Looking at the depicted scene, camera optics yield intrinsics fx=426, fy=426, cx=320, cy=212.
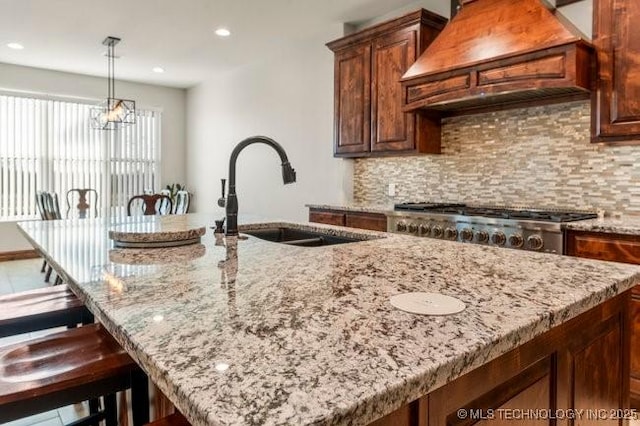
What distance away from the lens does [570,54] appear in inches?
95.5

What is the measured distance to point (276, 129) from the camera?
17.9ft

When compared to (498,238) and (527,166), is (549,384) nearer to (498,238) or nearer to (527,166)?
(498,238)

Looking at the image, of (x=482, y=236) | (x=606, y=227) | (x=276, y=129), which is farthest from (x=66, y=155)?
(x=606, y=227)

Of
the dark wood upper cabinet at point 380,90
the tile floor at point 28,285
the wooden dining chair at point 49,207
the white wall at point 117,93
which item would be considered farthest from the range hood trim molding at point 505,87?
the white wall at point 117,93

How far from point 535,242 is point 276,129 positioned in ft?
12.3

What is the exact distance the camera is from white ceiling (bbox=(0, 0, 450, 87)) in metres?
3.94

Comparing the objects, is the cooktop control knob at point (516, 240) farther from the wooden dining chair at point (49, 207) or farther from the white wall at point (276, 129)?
the wooden dining chair at point (49, 207)

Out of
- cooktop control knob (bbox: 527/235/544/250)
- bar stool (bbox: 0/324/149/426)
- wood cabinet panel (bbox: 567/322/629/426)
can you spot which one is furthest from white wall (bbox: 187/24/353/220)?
wood cabinet panel (bbox: 567/322/629/426)

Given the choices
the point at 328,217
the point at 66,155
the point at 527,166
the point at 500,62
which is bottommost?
the point at 328,217

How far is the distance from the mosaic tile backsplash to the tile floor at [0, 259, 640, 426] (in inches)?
55.5

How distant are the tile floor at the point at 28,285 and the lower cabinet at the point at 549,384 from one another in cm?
211

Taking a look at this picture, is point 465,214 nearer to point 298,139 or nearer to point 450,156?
point 450,156

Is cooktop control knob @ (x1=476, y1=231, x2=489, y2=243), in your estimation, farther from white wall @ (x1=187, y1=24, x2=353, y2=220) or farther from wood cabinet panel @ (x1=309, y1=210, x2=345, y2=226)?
white wall @ (x1=187, y1=24, x2=353, y2=220)

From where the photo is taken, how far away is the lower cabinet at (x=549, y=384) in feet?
2.32
